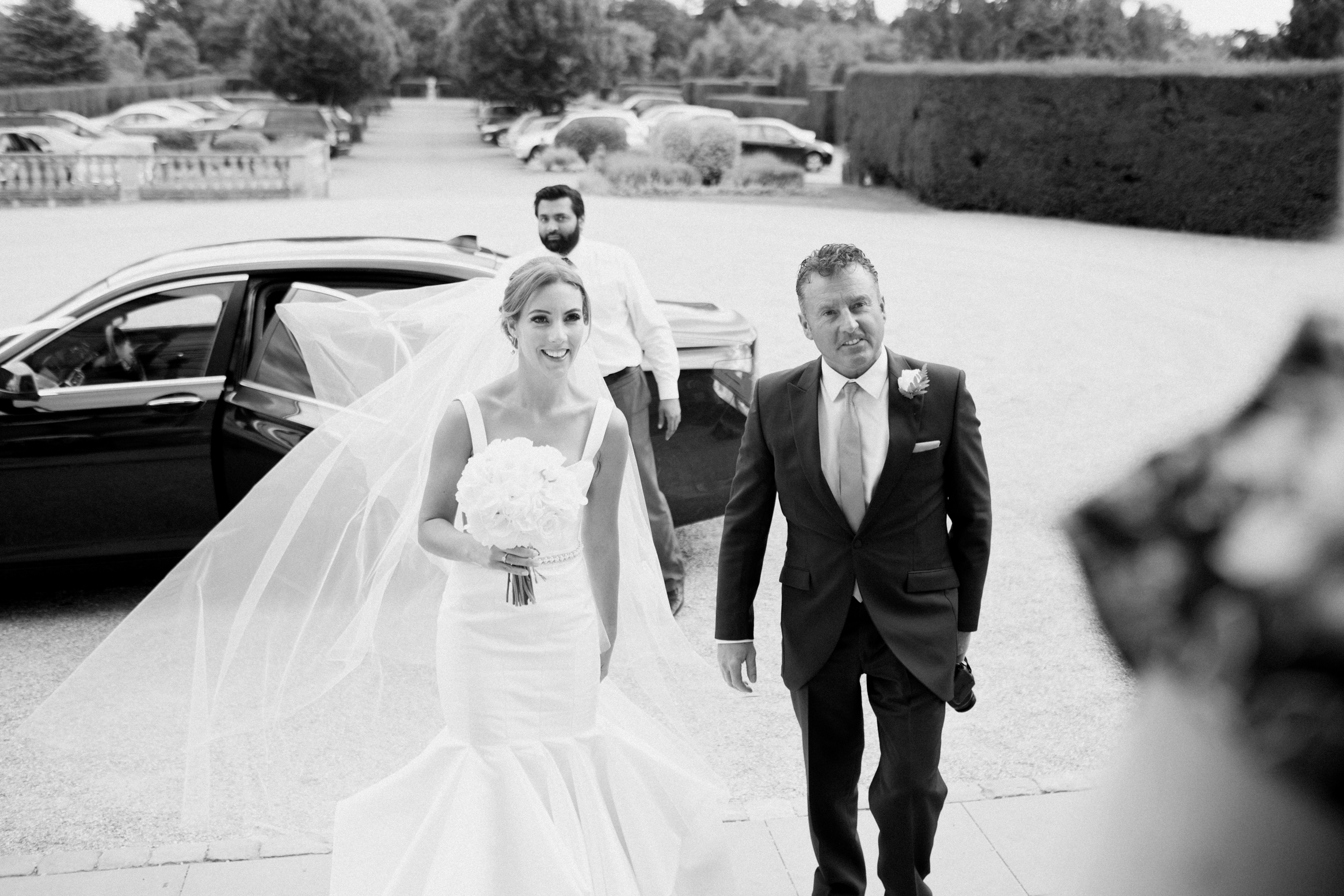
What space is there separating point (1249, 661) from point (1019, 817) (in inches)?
165

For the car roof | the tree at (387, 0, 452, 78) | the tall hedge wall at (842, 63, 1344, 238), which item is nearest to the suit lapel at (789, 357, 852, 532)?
the car roof

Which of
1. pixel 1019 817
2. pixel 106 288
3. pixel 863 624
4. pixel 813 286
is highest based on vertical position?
pixel 813 286

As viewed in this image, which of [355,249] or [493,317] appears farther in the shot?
[355,249]

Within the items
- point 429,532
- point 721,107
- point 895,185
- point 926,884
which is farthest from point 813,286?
point 721,107

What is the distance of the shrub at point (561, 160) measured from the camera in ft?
110

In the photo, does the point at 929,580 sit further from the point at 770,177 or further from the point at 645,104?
the point at 645,104

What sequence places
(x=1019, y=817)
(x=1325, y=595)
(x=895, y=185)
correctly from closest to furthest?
1. (x=1325, y=595)
2. (x=1019, y=817)
3. (x=895, y=185)

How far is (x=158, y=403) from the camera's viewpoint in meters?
6.41

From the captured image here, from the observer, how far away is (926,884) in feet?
13.3

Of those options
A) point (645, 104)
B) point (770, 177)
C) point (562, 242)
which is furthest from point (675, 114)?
point (562, 242)

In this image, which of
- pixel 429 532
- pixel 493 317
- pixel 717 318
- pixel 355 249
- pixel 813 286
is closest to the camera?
pixel 813 286

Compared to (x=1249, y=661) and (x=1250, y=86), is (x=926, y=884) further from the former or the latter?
(x=1250, y=86)

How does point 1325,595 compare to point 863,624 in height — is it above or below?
above

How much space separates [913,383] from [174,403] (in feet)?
14.0
